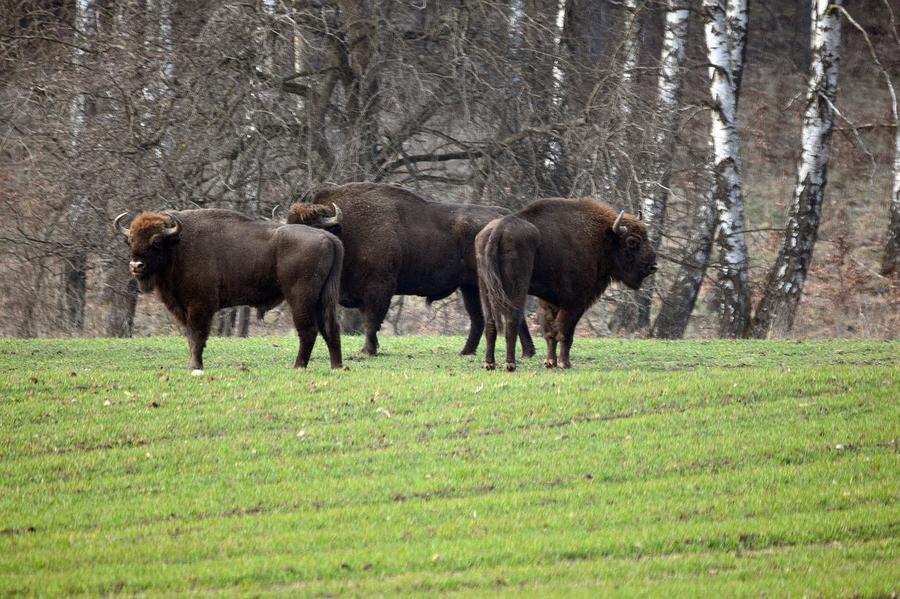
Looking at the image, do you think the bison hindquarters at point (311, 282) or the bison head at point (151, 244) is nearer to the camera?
the bison head at point (151, 244)

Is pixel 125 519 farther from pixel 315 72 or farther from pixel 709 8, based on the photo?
pixel 709 8

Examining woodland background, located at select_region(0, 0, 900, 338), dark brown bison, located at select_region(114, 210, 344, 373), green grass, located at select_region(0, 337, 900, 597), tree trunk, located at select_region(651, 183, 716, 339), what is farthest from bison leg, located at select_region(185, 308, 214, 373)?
tree trunk, located at select_region(651, 183, 716, 339)

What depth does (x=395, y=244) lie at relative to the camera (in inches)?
671

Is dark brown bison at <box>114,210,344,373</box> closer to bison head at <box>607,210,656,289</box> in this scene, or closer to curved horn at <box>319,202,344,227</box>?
curved horn at <box>319,202,344,227</box>

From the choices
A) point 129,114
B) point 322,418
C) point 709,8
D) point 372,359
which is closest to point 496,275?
point 372,359

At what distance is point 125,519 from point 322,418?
3.10 metres

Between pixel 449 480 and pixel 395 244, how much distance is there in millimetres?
7012

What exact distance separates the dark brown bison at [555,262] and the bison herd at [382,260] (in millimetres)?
15

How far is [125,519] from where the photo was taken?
941 centimetres

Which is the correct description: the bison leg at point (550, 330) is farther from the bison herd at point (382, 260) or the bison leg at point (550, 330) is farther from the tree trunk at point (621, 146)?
the tree trunk at point (621, 146)

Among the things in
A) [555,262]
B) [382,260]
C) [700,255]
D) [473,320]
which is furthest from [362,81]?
[555,262]

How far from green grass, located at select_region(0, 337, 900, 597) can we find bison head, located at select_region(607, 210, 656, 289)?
61.2 inches

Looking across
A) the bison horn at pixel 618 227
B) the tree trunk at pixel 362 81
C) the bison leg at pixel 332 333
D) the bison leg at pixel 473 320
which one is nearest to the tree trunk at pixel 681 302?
the tree trunk at pixel 362 81

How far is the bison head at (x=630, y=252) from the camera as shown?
16438 millimetres
